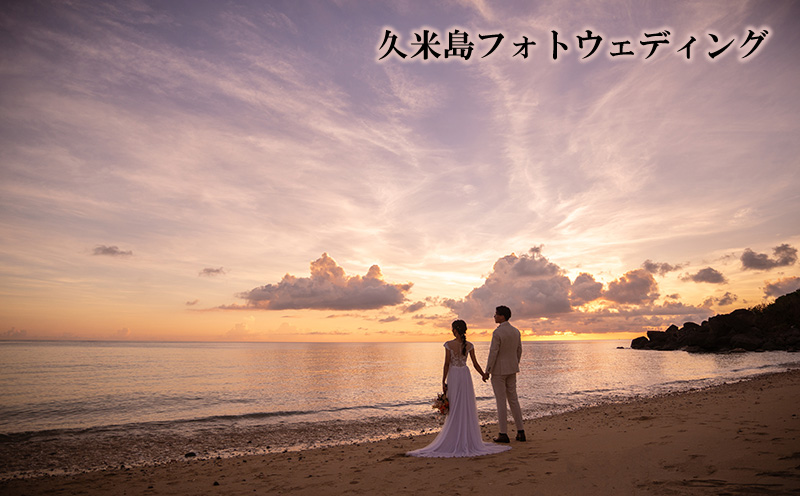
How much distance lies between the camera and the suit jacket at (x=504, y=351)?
996cm

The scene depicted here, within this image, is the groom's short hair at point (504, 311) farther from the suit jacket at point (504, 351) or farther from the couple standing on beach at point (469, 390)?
the suit jacket at point (504, 351)

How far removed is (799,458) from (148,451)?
17.1 meters

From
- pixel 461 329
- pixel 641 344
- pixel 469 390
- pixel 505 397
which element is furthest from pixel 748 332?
pixel 461 329

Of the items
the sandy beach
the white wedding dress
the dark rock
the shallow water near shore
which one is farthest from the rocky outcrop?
the white wedding dress

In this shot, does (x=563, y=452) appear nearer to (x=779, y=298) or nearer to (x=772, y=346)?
(x=772, y=346)

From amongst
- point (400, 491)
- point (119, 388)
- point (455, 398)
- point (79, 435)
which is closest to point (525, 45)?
point (455, 398)

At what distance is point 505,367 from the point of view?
9.98m

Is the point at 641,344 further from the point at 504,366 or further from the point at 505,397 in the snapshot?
the point at 504,366

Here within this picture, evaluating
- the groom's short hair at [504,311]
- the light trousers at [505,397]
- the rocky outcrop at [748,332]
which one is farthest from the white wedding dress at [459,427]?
the rocky outcrop at [748,332]

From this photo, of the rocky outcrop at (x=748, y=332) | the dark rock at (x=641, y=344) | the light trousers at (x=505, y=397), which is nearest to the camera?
the light trousers at (x=505, y=397)

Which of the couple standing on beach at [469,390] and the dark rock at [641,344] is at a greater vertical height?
the couple standing on beach at [469,390]

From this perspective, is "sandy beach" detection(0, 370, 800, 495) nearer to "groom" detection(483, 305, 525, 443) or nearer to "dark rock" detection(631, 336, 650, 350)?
"groom" detection(483, 305, 525, 443)

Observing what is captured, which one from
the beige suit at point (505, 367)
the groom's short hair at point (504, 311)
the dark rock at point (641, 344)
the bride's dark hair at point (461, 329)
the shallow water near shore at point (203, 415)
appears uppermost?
the groom's short hair at point (504, 311)

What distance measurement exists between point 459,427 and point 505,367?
5.92ft
